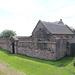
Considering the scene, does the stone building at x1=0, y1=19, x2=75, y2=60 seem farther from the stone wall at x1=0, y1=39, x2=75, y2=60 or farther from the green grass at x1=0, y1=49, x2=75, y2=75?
the green grass at x1=0, y1=49, x2=75, y2=75

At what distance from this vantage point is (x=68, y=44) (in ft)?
68.5

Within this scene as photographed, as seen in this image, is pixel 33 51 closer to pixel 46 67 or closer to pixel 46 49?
pixel 46 49

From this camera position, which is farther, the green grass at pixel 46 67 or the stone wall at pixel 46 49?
the stone wall at pixel 46 49

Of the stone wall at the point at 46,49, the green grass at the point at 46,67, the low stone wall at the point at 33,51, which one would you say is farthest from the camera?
the low stone wall at the point at 33,51

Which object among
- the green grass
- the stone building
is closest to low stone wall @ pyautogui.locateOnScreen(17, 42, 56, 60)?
the stone building

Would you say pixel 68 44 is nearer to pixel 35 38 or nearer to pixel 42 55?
pixel 42 55

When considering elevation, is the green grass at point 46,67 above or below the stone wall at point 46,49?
below

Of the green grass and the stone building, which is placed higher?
the stone building

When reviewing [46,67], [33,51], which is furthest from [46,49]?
[46,67]

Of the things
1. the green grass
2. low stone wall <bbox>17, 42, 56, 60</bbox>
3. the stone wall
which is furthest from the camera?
low stone wall <bbox>17, 42, 56, 60</bbox>

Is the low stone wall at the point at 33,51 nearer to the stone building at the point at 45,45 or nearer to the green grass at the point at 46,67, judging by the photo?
the stone building at the point at 45,45

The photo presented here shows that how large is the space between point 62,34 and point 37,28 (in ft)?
26.6

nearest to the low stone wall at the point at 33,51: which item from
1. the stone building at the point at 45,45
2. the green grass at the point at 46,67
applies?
the stone building at the point at 45,45

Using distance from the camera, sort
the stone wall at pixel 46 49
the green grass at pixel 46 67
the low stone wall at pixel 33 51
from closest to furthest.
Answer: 1. the green grass at pixel 46 67
2. the stone wall at pixel 46 49
3. the low stone wall at pixel 33 51
